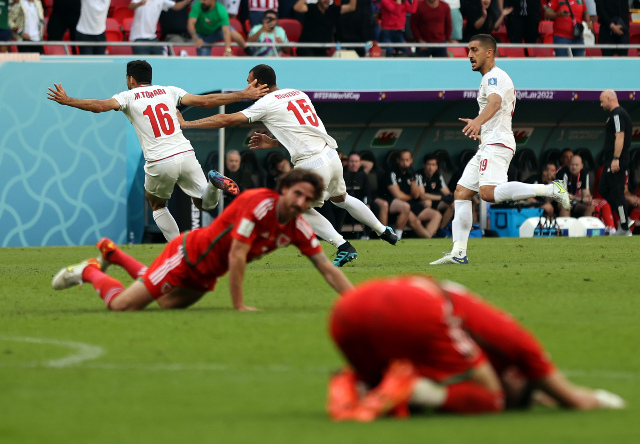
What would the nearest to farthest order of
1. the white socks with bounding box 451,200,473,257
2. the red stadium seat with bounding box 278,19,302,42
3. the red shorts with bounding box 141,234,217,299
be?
the red shorts with bounding box 141,234,217,299 → the white socks with bounding box 451,200,473,257 → the red stadium seat with bounding box 278,19,302,42

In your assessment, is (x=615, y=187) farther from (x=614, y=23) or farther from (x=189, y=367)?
(x=189, y=367)

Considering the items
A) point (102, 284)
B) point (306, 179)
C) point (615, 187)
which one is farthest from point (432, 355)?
point (615, 187)

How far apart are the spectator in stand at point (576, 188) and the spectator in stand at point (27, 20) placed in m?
10.2

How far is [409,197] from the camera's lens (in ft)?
70.8

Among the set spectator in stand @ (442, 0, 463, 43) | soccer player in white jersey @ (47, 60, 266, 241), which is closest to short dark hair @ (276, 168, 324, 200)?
soccer player in white jersey @ (47, 60, 266, 241)

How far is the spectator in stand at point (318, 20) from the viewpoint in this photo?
22.5 meters

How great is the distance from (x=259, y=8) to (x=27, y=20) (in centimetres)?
456

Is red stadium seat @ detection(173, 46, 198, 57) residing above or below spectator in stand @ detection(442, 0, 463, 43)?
below

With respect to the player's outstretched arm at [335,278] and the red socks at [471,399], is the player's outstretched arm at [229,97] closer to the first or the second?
the player's outstretched arm at [335,278]

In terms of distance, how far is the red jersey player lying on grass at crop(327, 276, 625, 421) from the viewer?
446 cm

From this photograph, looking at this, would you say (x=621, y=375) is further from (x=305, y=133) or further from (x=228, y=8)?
(x=228, y=8)

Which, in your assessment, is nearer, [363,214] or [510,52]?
[363,214]

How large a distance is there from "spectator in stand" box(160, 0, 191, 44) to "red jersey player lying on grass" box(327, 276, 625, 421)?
58.2ft

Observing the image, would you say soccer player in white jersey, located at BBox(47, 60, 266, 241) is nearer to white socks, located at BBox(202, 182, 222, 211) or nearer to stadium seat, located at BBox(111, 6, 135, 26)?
white socks, located at BBox(202, 182, 222, 211)
